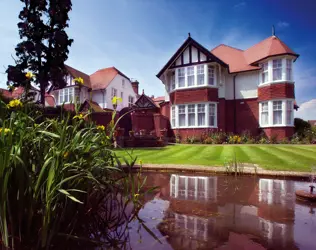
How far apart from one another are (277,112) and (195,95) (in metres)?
7.29

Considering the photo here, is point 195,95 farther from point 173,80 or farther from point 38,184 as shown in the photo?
point 38,184

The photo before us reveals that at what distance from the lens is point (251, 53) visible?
2252 centimetres

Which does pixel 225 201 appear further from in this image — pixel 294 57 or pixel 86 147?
pixel 294 57

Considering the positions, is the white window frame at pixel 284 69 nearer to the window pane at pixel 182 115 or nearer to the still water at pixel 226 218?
the window pane at pixel 182 115

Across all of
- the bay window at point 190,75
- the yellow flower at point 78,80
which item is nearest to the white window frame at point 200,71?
the bay window at point 190,75

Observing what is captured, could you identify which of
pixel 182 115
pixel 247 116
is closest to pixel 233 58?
pixel 247 116

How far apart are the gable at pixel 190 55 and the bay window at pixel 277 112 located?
18.2 ft

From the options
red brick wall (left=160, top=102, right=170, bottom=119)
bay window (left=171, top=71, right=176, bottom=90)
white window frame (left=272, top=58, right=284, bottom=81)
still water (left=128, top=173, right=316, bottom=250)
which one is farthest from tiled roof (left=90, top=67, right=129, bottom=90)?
still water (left=128, top=173, right=316, bottom=250)

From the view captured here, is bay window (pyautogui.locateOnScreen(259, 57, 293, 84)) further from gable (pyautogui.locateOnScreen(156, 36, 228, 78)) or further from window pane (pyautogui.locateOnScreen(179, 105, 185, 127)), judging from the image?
window pane (pyautogui.locateOnScreen(179, 105, 185, 127))

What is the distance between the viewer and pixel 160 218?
320 cm

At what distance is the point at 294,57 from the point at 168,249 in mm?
21332

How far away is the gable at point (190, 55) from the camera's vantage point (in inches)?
774

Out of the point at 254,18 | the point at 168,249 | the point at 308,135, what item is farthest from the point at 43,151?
the point at 308,135

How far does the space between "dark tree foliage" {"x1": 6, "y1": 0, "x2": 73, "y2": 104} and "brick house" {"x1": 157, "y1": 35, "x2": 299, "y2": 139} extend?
367 inches
